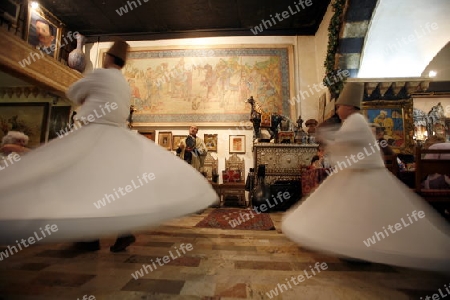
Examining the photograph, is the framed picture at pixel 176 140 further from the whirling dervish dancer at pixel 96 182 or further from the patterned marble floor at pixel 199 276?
the whirling dervish dancer at pixel 96 182

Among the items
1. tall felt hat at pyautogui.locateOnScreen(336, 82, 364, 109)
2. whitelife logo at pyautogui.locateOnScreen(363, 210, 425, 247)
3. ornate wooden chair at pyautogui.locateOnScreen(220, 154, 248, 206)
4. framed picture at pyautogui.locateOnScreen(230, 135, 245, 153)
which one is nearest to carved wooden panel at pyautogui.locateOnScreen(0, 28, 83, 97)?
framed picture at pyautogui.locateOnScreen(230, 135, 245, 153)

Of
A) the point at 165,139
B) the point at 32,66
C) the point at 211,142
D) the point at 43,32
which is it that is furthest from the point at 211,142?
the point at 43,32

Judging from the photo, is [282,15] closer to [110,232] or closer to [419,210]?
[419,210]

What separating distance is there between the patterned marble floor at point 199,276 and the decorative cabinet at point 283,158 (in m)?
2.37

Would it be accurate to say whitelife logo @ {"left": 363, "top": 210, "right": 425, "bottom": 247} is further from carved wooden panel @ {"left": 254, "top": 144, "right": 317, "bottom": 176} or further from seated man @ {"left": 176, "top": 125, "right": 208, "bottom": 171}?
seated man @ {"left": 176, "top": 125, "right": 208, "bottom": 171}

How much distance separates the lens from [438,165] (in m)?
2.40

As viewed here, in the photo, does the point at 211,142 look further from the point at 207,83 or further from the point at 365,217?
the point at 365,217

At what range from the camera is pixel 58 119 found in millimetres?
6738

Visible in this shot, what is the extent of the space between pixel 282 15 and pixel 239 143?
131 inches

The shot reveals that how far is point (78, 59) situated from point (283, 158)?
598cm

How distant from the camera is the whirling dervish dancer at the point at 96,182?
875 millimetres

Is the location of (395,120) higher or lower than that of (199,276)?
higher

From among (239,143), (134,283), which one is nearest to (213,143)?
(239,143)

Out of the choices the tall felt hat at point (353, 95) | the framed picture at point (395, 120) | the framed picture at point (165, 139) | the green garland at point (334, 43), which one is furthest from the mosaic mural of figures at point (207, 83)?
the tall felt hat at point (353, 95)
